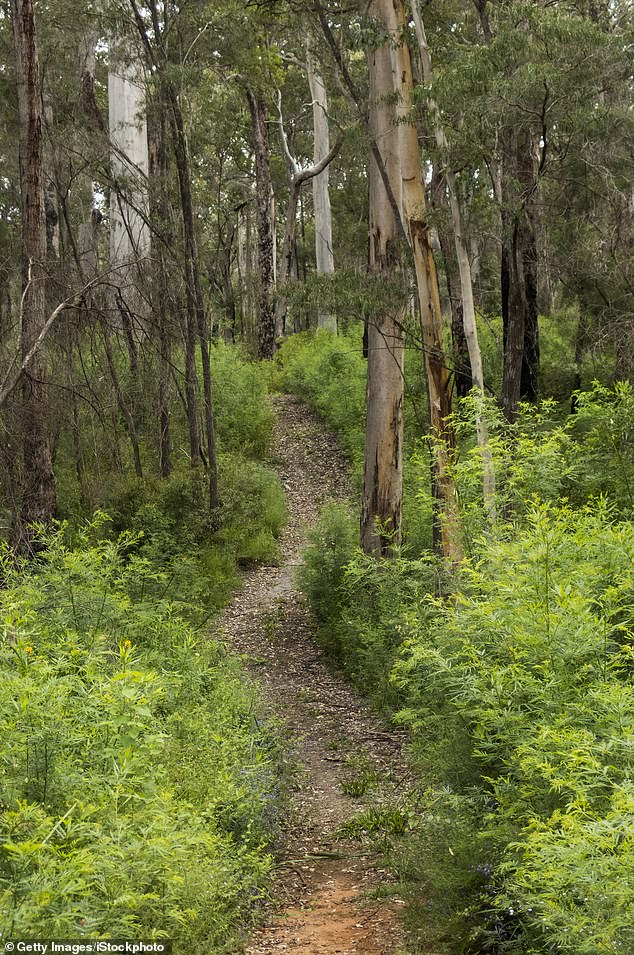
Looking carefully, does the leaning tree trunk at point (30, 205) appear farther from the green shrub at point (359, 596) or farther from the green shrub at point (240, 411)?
the green shrub at point (240, 411)

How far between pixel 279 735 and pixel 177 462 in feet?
28.3

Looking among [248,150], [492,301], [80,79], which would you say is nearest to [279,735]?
[80,79]

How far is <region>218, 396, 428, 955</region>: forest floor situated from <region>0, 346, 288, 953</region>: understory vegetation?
25cm

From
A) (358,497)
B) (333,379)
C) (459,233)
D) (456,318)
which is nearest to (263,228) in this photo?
(333,379)

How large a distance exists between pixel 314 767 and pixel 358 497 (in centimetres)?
735

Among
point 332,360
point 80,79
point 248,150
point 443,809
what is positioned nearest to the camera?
point 443,809

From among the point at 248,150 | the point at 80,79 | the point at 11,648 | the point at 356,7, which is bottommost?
the point at 11,648

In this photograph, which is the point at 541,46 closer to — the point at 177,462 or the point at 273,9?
the point at 273,9

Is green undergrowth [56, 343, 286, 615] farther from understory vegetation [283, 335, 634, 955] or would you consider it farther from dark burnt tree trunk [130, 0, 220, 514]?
understory vegetation [283, 335, 634, 955]

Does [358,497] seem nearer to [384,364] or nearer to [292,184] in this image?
[384,364]

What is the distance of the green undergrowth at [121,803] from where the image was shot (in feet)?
9.61

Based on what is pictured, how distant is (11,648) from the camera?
4523mm

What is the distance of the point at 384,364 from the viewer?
10.5 m

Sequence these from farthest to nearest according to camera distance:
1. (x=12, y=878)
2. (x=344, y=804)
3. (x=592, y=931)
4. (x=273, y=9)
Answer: (x=273, y=9), (x=344, y=804), (x=12, y=878), (x=592, y=931)
